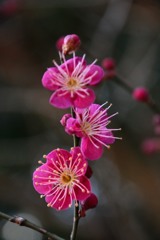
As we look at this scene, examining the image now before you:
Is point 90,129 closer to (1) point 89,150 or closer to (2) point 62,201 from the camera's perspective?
(1) point 89,150

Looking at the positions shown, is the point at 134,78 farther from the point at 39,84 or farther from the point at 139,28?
the point at 39,84

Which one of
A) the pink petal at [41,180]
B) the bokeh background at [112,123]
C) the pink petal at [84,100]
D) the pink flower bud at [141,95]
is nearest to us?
the pink petal at [84,100]

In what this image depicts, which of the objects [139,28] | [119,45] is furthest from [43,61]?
[139,28]

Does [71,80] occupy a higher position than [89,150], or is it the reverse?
[71,80]

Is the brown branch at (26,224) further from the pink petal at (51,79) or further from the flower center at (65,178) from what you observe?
the pink petal at (51,79)

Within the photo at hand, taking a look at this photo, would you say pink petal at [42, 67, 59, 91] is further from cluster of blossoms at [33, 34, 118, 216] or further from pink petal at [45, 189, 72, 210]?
pink petal at [45, 189, 72, 210]

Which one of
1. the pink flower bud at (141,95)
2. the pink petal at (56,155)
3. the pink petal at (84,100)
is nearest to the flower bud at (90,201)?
the pink petal at (56,155)

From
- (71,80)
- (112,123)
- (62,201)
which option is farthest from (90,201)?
(112,123)
